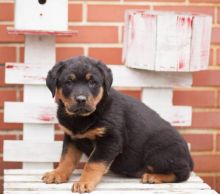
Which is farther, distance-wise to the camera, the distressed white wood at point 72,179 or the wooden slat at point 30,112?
the wooden slat at point 30,112

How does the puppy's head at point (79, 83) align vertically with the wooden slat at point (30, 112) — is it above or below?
above

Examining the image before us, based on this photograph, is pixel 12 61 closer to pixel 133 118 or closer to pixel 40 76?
pixel 40 76

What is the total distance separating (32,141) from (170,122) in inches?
32.2

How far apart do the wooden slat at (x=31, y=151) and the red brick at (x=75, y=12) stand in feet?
2.47

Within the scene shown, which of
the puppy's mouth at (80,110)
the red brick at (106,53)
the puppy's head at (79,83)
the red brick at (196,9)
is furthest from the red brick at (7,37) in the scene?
the red brick at (196,9)

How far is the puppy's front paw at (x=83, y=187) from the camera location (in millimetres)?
→ 3178

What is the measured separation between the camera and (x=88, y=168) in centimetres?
329

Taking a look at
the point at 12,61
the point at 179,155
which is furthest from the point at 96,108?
the point at 12,61

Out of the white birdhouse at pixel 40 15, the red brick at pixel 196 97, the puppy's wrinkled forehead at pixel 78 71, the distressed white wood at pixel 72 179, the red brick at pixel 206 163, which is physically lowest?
the red brick at pixel 206 163

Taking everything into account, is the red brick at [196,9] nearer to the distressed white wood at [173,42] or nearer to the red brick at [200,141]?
the distressed white wood at [173,42]

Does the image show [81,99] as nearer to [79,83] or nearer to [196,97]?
[79,83]

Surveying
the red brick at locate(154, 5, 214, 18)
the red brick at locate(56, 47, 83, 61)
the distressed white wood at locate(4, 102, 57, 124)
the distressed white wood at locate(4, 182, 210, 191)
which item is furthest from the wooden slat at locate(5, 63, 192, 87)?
the distressed white wood at locate(4, 182, 210, 191)

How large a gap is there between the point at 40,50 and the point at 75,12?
0.37 m

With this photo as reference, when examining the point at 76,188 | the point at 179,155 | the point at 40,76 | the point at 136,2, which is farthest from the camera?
the point at 136,2
